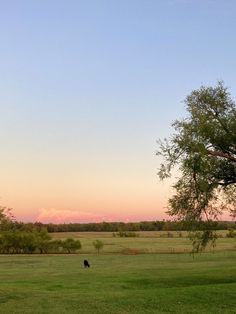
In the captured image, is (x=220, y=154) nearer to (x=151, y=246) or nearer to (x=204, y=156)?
(x=204, y=156)

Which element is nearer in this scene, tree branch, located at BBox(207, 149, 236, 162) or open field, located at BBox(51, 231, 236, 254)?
tree branch, located at BBox(207, 149, 236, 162)

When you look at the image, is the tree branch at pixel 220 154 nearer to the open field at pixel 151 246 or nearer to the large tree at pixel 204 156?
the large tree at pixel 204 156

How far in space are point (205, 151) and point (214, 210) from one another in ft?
15.3

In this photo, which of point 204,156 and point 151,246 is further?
point 151,246

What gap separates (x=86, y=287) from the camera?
28.9m

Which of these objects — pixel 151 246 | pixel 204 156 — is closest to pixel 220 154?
pixel 204 156

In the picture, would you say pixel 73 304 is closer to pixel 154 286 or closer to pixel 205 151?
pixel 154 286

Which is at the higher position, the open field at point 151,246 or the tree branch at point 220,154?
the tree branch at point 220,154

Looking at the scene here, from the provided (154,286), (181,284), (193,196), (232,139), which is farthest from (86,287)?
(232,139)

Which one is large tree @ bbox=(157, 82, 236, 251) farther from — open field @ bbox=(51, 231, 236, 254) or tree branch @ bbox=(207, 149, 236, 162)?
open field @ bbox=(51, 231, 236, 254)

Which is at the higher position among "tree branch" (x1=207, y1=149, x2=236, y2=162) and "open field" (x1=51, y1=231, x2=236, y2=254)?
"tree branch" (x1=207, y1=149, x2=236, y2=162)

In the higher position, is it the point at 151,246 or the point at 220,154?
the point at 220,154

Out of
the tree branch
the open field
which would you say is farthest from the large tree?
the open field

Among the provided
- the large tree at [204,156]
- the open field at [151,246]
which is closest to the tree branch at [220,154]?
the large tree at [204,156]
